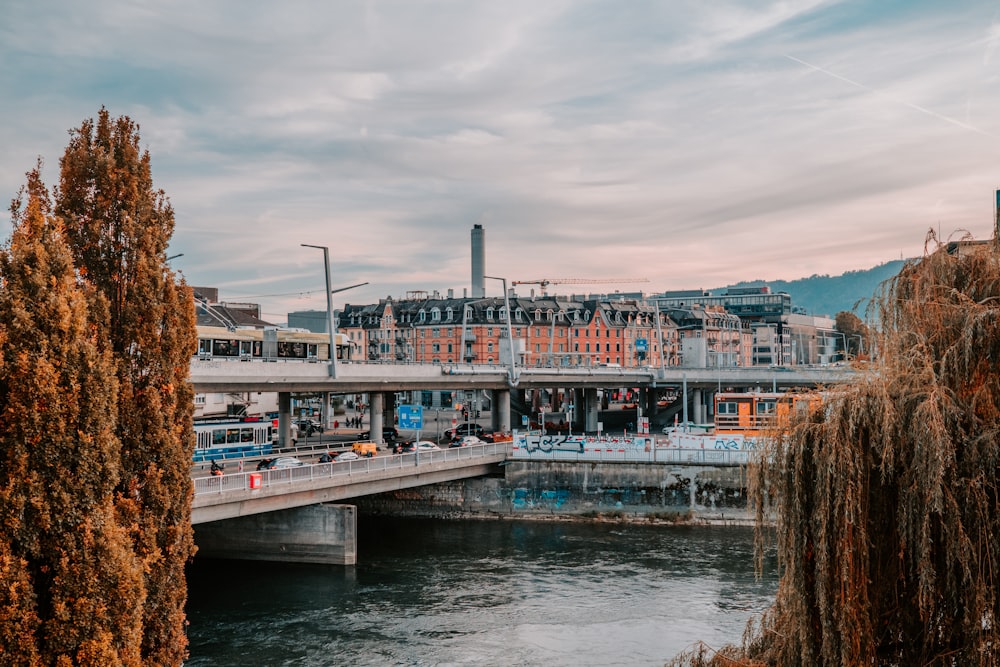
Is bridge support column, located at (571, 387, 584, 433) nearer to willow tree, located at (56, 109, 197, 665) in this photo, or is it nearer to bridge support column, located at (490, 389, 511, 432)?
bridge support column, located at (490, 389, 511, 432)

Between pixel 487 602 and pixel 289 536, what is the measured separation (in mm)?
13353

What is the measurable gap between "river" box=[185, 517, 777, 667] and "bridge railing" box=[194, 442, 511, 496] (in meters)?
4.67

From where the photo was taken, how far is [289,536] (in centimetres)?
4656

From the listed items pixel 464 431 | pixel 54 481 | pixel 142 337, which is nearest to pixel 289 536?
pixel 142 337

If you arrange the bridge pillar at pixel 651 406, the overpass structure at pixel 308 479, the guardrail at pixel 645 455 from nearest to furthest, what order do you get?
1. the overpass structure at pixel 308 479
2. the guardrail at pixel 645 455
3. the bridge pillar at pixel 651 406

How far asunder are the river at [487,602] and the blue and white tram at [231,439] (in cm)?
Result: 1766

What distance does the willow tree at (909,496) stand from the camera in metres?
15.0

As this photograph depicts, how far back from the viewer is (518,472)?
61.4m

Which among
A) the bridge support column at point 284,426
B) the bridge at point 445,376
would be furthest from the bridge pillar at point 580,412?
the bridge support column at point 284,426

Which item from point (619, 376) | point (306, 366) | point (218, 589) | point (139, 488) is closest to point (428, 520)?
point (306, 366)

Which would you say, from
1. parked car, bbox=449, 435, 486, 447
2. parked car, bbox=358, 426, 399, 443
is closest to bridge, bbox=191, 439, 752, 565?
parked car, bbox=449, 435, 486, 447

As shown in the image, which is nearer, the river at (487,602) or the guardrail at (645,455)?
the river at (487,602)

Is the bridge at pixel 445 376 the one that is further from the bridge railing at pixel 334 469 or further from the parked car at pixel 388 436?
the parked car at pixel 388 436

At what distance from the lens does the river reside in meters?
31.9
